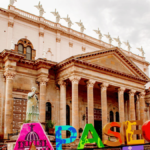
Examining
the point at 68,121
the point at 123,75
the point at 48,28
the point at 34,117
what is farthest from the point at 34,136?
the point at 48,28

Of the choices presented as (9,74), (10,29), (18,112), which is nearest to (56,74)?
(9,74)

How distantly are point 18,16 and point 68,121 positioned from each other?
1496cm

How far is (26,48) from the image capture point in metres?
30.7

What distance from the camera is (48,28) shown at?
33.4 meters

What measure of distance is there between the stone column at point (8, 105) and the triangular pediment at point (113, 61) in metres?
7.70

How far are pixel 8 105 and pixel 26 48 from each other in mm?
9341

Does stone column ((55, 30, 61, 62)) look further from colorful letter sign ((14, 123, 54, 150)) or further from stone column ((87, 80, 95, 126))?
colorful letter sign ((14, 123, 54, 150))

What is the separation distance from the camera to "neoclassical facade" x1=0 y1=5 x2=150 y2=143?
25.4 metres

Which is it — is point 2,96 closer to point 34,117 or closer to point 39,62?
point 39,62

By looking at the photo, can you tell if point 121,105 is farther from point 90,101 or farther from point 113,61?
point 113,61

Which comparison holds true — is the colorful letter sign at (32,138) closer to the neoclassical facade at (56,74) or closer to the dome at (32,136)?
the dome at (32,136)

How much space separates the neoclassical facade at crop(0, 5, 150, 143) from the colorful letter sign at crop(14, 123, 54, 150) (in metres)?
13.6

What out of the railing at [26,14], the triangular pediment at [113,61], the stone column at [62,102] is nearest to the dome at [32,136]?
the stone column at [62,102]

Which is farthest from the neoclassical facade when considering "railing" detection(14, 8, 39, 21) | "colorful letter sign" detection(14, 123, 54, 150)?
"colorful letter sign" detection(14, 123, 54, 150)
